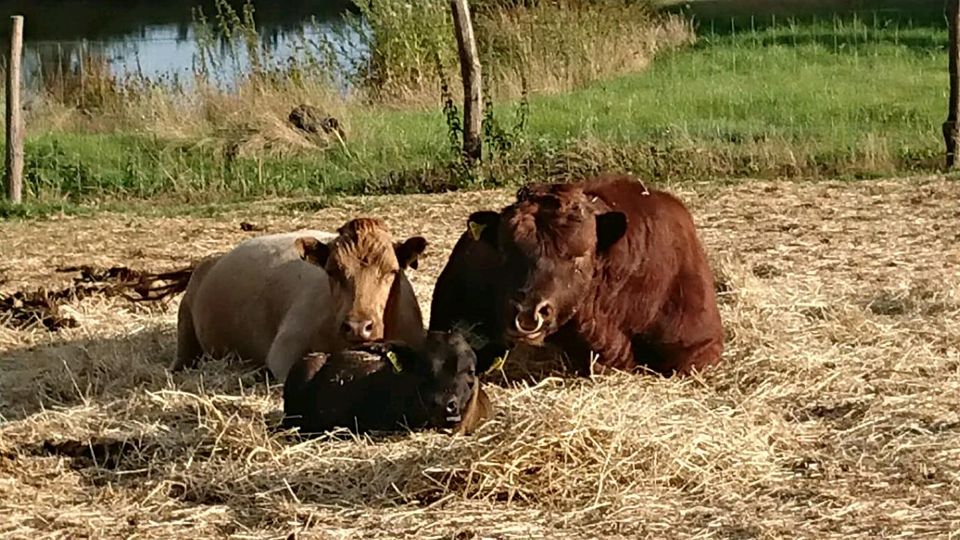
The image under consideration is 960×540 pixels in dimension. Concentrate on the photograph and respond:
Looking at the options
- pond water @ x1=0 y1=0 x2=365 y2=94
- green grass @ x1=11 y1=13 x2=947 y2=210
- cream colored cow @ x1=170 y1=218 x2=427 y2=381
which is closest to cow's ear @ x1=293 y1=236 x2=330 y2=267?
cream colored cow @ x1=170 y1=218 x2=427 y2=381

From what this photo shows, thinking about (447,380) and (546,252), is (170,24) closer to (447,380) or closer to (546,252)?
(546,252)

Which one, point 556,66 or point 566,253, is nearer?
point 566,253

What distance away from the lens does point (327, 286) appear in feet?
24.6

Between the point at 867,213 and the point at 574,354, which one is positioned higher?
the point at 574,354

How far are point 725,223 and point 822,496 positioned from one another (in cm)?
611

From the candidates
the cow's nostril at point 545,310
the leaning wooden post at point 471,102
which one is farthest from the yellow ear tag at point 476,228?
the leaning wooden post at point 471,102

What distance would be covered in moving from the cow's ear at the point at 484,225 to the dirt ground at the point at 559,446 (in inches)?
25.8

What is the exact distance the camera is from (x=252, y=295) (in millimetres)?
7926

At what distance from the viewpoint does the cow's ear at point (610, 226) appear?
7062mm

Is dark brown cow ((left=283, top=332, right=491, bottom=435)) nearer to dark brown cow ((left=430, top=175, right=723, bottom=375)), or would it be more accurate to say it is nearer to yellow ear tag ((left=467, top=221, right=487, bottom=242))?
dark brown cow ((left=430, top=175, right=723, bottom=375))

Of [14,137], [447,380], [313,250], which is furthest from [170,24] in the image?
[447,380]

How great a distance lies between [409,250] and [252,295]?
1.13 m

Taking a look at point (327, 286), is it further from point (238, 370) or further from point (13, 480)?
point (13, 480)

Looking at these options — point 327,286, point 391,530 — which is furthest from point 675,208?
point 391,530
